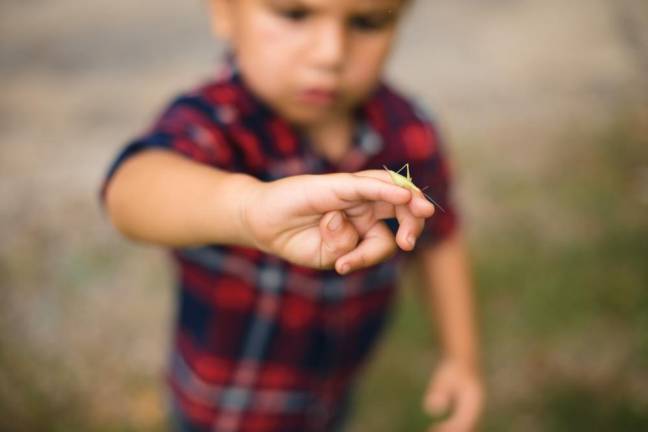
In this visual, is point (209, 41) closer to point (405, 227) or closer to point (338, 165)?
point (338, 165)

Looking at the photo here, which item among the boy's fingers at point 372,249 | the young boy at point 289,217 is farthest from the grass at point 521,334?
the boy's fingers at point 372,249

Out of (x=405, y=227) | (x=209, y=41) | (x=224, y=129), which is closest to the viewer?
(x=405, y=227)

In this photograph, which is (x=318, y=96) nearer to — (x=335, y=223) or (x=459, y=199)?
(x=335, y=223)

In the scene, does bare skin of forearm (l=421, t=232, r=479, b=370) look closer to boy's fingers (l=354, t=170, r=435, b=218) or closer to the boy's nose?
the boy's nose

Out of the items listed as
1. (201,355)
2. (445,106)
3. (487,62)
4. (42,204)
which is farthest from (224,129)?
(487,62)

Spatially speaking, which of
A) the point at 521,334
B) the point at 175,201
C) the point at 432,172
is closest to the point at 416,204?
the point at 175,201

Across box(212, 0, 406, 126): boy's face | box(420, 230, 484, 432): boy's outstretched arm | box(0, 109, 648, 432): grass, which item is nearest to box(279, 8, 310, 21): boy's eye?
box(212, 0, 406, 126): boy's face

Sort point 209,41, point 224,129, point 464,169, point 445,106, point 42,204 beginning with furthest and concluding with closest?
point 209,41
point 445,106
point 464,169
point 42,204
point 224,129
